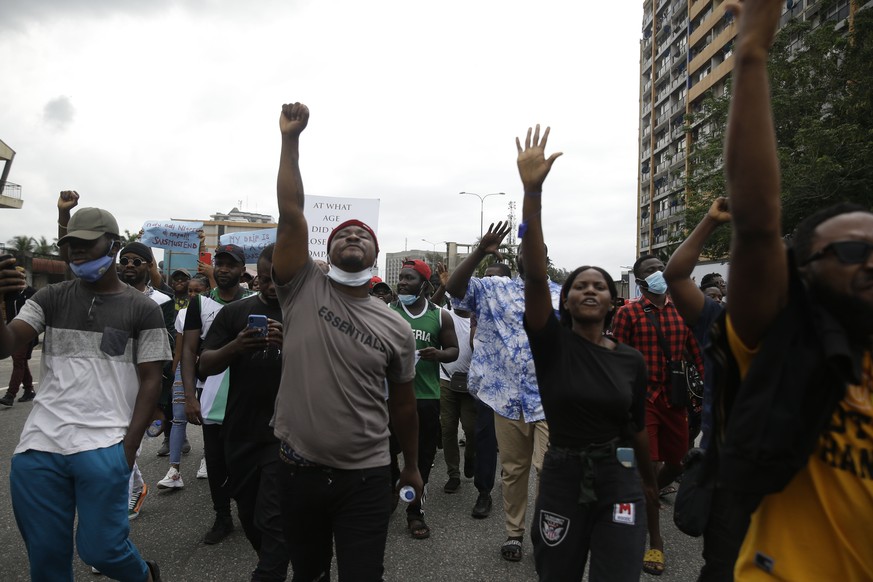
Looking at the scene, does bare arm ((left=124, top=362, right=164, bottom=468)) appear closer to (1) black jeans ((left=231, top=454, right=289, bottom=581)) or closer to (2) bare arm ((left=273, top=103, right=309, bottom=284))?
(1) black jeans ((left=231, top=454, right=289, bottom=581))

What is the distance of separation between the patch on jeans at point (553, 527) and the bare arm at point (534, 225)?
33.1 inches

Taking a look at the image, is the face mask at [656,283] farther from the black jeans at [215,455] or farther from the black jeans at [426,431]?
the black jeans at [215,455]

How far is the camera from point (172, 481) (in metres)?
5.48

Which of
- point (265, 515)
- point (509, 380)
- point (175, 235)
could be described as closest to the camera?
point (265, 515)

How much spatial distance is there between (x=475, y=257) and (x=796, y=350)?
284cm

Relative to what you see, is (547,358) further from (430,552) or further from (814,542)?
(430,552)

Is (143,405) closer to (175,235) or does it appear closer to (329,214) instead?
(329,214)

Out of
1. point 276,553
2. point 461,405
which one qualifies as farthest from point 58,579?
point 461,405

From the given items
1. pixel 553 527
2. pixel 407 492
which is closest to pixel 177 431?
pixel 407 492

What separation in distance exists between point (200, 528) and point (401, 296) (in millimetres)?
2521

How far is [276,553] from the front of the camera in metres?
3.23

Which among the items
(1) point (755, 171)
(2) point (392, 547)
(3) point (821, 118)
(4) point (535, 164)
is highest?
(3) point (821, 118)

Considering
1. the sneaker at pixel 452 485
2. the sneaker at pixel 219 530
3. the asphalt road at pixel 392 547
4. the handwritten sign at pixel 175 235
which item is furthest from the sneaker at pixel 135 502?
the handwritten sign at pixel 175 235

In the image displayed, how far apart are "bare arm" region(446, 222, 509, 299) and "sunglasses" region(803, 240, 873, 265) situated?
255 centimetres
